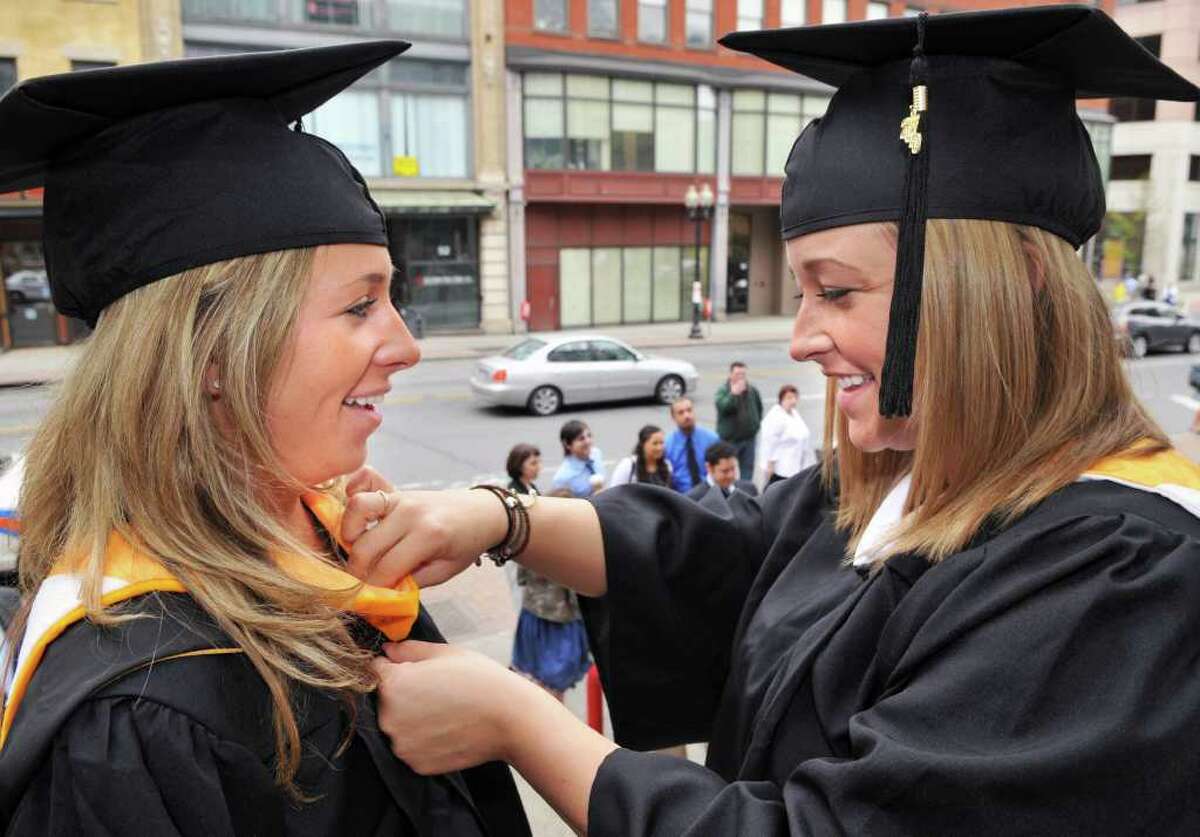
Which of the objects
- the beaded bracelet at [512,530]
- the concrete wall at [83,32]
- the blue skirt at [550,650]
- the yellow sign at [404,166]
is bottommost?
the blue skirt at [550,650]

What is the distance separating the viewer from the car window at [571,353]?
13875mm

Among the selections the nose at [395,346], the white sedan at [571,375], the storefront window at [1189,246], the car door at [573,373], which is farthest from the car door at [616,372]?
the storefront window at [1189,246]

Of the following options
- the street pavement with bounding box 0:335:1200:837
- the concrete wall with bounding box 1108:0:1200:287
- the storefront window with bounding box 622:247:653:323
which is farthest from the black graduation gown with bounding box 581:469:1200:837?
the concrete wall with bounding box 1108:0:1200:287

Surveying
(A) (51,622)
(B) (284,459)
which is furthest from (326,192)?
(A) (51,622)

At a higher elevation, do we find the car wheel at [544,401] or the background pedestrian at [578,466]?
the background pedestrian at [578,466]

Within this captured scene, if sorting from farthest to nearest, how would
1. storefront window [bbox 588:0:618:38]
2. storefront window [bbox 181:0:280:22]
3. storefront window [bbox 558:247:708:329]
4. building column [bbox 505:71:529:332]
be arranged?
1. storefront window [bbox 558:247:708:329]
2. storefront window [bbox 588:0:618:38]
3. building column [bbox 505:71:529:332]
4. storefront window [bbox 181:0:280:22]

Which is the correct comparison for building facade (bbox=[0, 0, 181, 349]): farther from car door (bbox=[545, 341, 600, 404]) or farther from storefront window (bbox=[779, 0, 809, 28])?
storefront window (bbox=[779, 0, 809, 28])

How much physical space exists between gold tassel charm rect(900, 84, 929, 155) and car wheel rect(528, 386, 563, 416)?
1216cm

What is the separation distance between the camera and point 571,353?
1408cm

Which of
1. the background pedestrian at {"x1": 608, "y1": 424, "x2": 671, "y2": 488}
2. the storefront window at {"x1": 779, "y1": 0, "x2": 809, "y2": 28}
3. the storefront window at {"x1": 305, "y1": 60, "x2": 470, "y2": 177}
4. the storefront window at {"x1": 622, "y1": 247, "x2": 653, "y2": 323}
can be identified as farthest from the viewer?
the storefront window at {"x1": 779, "y1": 0, "x2": 809, "y2": 28}

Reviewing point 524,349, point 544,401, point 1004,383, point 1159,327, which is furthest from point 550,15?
point 1004,383

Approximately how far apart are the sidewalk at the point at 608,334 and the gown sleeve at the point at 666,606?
52.2 ft

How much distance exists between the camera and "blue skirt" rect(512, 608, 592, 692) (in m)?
4.82

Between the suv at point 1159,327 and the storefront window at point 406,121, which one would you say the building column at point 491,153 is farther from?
the suv at point 1159,327
